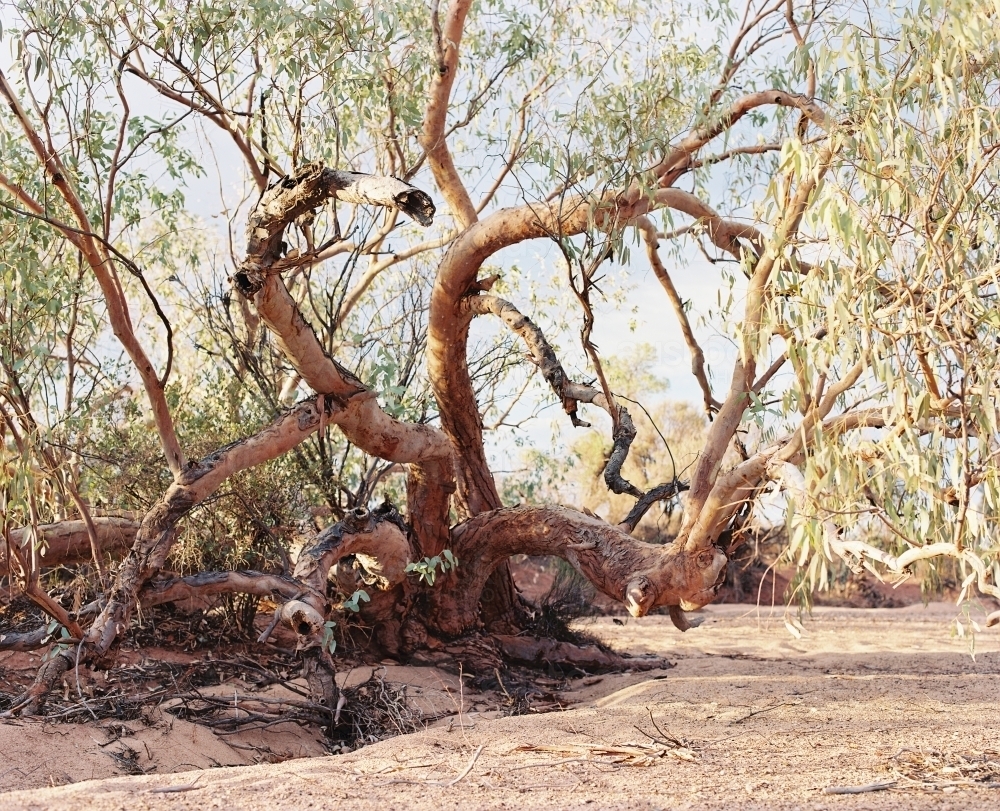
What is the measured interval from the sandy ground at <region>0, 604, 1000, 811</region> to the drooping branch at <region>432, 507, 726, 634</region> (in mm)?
558

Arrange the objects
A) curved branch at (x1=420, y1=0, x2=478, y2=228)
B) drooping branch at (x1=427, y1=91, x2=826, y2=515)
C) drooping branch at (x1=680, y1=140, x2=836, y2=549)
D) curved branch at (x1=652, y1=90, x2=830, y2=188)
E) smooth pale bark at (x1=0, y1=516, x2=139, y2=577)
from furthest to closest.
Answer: curved branch at (x1=420, y1=0, x2=478, y2=228) → smooth pale bark at (x1=0, y1=516, x2=139, y2=577) → curved branch at (x1=652, y1=90, x2=830, y2=188) → drooping branch at (x1=427, y1=91, x2=826, y2=515) → drooping branch at (x1=680, y1=140, x2=836, y2=549)

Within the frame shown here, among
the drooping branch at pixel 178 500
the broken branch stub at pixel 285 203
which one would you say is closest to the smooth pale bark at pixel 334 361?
the broken branch stub at pixel 285 203

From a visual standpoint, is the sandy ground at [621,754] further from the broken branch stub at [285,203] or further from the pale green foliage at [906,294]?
the broken branch stub at [285,203]

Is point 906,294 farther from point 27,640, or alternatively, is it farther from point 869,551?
point 27,640

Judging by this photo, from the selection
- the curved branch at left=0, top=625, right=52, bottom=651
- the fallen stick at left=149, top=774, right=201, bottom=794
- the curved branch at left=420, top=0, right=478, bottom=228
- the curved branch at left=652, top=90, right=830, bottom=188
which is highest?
the curved branch at left=420, top=0, right=478, bottom=228

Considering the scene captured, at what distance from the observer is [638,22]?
8023 millimetres

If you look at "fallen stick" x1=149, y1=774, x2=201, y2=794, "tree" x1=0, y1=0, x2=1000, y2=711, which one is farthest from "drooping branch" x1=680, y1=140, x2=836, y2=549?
"fallen stick" x1=149, y1=774, x2=201, y2=794

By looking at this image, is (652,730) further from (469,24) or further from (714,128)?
(469,24)

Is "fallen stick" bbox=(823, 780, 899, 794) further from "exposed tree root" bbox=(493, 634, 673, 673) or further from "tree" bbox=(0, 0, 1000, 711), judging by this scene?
"exposed tree root" bbox=(493, 634, 673, 673)

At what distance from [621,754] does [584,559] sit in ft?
8.20

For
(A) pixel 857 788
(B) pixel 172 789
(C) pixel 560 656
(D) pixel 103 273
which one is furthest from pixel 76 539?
(A) pixel 857 788

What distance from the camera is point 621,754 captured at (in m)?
3.49

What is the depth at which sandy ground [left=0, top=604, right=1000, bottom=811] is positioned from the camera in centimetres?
279

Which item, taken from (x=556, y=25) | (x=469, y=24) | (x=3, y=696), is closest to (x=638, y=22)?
(x=556, y=25)
